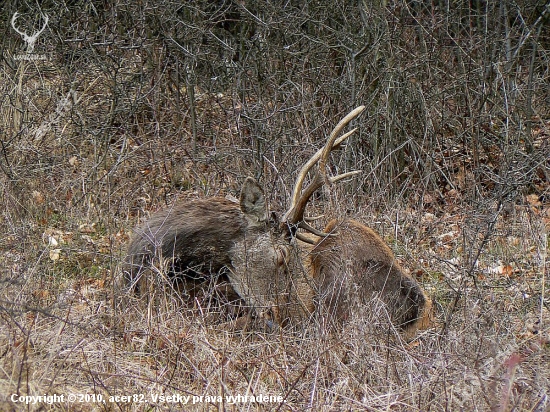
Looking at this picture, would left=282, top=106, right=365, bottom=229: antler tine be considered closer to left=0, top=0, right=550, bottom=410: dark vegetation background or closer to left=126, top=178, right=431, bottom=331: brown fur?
left=126, top=178, right=431, bottom=331: brown fur

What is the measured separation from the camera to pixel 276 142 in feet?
28.3

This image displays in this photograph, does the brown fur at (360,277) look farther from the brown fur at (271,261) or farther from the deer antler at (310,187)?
the deer antler at (310,187)

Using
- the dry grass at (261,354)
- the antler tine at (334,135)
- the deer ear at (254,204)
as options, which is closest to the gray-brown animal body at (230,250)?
the deer ear at (254,204)

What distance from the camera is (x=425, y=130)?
30.3ft

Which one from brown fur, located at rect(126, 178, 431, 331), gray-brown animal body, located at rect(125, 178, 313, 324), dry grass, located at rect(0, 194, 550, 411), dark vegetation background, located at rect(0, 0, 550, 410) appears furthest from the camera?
gray-brown animal body, located at rect(125, 178, 313, 324)

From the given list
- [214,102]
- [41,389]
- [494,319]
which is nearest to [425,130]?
[214,102]

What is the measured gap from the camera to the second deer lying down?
574 centimetres

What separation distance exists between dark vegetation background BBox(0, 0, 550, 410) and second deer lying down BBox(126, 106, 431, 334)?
0.34 m

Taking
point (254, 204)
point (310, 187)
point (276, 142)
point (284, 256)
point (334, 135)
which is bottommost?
point (276, 142)

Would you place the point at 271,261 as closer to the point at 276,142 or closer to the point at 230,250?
the point at 230,250

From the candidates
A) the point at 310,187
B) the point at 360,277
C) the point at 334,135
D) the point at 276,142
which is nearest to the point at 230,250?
the point at 310,187

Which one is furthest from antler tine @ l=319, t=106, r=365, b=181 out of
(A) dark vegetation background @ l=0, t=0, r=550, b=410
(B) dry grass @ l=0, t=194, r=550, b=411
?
(B) dry grass @ l=0, t=194, r=550, b=411

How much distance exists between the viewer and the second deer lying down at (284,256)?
5738 millimetres

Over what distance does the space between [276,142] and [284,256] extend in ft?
9.32
